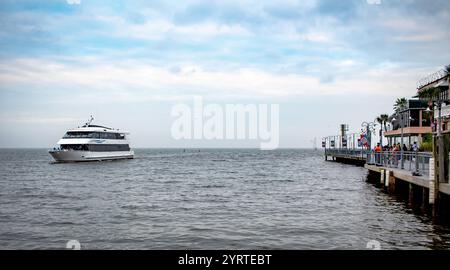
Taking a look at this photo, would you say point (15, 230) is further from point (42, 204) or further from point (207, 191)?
point (207, 191)

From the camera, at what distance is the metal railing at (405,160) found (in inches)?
761

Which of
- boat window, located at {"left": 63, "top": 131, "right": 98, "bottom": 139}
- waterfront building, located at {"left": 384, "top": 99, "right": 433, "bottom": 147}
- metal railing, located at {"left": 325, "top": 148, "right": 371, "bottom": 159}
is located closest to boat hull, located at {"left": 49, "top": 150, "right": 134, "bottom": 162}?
boat window, located at {"left": 63, "top": 131, "right": 98, "bottom": 139}

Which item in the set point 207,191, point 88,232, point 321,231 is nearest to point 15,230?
point 88,232

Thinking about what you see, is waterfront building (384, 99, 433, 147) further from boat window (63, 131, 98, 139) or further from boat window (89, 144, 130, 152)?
boat window (89, 144, 130, 152)

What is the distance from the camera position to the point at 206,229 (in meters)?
15.2

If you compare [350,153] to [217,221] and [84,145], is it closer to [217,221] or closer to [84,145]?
[84,145]

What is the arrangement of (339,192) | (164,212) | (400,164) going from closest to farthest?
(164,212), (400,164), (339,192)

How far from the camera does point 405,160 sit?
973 inches

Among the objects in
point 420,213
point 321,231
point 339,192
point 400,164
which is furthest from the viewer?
point 339,192

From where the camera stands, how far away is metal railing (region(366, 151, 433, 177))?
1933 cm

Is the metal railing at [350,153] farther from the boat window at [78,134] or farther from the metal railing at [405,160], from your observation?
the boat window at [78,134]

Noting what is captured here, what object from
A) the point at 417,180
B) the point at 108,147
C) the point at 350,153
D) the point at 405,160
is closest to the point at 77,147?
the point at 108,147
